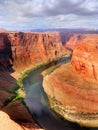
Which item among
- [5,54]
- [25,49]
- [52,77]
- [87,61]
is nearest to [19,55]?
[25,49]

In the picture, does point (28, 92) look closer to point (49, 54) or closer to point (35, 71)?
point (35, 71)

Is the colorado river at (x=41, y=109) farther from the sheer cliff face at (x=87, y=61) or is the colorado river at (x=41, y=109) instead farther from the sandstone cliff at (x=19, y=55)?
the sheer cliff face at (x=87, y=61)

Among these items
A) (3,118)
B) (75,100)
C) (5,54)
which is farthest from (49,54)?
(3,118)

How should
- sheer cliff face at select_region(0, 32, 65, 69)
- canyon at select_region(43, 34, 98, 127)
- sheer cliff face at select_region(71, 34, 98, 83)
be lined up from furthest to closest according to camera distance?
sheer cliff face at select_region(0, 32, 65, 69) → sheer cliff face at select_region(71, 34, 98, 83) → canyon at select_region(43, 34, 98, 127)

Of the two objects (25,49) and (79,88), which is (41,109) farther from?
(25,49)

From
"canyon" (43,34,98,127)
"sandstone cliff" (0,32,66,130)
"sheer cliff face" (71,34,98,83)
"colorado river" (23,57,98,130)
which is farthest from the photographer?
"sheer cliff face" (71,34,98,83)

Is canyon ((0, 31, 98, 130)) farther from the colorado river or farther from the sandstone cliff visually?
the colorado river

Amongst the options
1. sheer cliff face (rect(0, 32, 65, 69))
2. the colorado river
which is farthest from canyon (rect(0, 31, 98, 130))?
the colorado river
